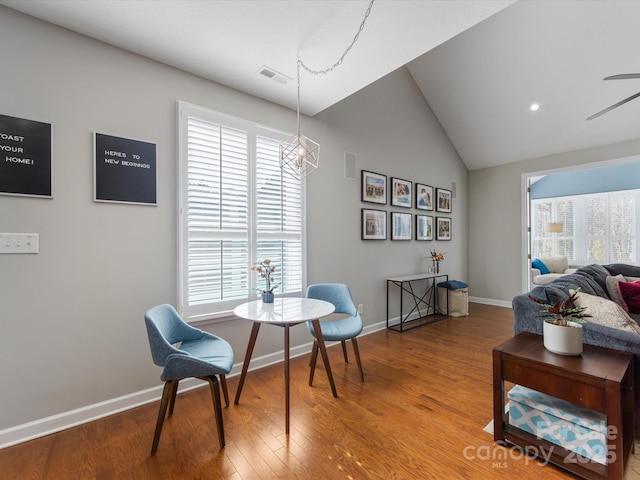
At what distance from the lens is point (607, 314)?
6.04ft

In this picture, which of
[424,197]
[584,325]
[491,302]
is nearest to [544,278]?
[491,302]

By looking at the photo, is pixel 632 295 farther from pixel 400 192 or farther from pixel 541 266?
pixel 541 266

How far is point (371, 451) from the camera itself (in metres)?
1.68

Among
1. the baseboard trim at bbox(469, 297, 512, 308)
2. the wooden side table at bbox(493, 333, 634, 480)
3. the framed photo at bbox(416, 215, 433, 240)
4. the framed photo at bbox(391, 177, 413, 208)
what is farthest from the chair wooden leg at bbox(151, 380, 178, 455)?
the baseboard trim at bbox(469, 297, 512, 308)

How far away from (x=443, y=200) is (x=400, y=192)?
54.2 inches

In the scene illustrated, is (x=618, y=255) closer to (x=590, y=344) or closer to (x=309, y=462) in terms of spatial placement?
(x=590, y=344)

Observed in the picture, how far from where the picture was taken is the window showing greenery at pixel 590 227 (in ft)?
19.2

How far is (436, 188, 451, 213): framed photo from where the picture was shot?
5.15 m

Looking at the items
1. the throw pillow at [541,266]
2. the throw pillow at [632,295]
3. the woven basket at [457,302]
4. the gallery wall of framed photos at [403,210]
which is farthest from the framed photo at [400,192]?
the throw pillow at [541,266]

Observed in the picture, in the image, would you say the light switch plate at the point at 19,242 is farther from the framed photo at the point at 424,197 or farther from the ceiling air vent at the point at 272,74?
the framed photo at the point at 424,197

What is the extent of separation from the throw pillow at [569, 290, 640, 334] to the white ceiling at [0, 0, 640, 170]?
6.59 feet

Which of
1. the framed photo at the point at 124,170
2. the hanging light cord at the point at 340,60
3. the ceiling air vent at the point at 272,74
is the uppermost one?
the hanging light cord at the point at 340,60

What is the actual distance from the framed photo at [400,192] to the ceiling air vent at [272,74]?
7.34 feet

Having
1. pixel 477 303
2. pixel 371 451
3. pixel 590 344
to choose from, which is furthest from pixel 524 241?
pixel 371 451
